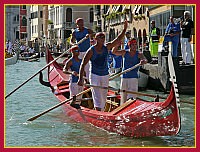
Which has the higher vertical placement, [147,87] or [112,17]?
[112,17]

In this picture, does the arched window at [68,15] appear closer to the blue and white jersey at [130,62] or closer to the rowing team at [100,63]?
the rowing team at [100,63]

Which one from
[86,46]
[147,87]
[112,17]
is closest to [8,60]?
[112,17]

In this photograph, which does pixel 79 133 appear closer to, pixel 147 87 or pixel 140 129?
pixel 140 129

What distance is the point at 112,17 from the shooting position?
34.5 m

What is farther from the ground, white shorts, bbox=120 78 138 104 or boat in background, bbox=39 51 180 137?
white shorts, bbox=120 78 138 104

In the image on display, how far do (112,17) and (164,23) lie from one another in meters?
12.4

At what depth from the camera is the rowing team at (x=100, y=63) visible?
748 centimetres

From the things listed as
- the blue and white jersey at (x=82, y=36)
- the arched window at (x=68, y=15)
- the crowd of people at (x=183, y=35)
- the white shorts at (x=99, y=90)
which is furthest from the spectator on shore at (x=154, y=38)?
the arched window at (x=68, y=15)

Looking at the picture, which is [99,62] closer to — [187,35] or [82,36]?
[82,36]

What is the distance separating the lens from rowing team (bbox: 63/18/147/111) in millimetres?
7480

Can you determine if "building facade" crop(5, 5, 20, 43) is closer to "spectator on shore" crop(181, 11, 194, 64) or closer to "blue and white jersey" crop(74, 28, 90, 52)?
"spectator on shore" crop(181, 11, 194, 64)

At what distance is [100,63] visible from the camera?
759cm

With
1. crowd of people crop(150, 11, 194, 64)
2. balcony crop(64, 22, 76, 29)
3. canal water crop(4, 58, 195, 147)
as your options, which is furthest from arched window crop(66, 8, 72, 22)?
canal water crop(4, 58, 195, 147)

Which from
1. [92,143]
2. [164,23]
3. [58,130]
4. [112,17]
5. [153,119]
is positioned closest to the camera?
[153,119]
